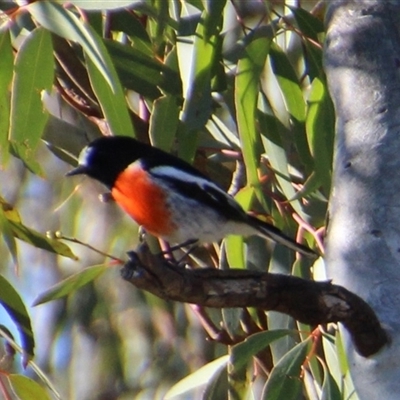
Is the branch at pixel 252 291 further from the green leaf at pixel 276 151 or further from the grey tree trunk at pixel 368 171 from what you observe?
the green leaf at pixel 276 151

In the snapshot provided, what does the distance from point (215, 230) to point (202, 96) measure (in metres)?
0.31

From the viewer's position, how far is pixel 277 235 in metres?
2.12

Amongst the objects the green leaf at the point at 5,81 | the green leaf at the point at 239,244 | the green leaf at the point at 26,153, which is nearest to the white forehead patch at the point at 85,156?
the green leaf at the point at 26,153

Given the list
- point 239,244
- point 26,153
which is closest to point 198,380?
point 239,244

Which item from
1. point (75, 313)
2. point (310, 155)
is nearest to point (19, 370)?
point (75, 313)

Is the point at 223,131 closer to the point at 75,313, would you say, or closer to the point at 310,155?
the point at 310,155

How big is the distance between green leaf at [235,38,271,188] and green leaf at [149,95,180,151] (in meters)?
0.15

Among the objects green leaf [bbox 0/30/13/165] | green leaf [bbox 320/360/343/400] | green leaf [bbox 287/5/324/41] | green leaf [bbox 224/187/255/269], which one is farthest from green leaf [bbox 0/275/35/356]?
green leaf [bbox 287/5/324/41]

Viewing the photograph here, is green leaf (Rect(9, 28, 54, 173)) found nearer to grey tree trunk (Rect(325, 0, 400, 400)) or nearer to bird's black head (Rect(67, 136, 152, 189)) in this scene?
bird's black head (Rect(67, 136, 152, 189))

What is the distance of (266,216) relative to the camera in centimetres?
247

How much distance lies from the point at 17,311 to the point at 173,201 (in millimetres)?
424

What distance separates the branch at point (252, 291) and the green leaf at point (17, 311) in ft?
2.22

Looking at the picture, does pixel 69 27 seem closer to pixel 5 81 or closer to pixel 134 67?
pixel 5 81

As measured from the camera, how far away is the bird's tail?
2.10m
